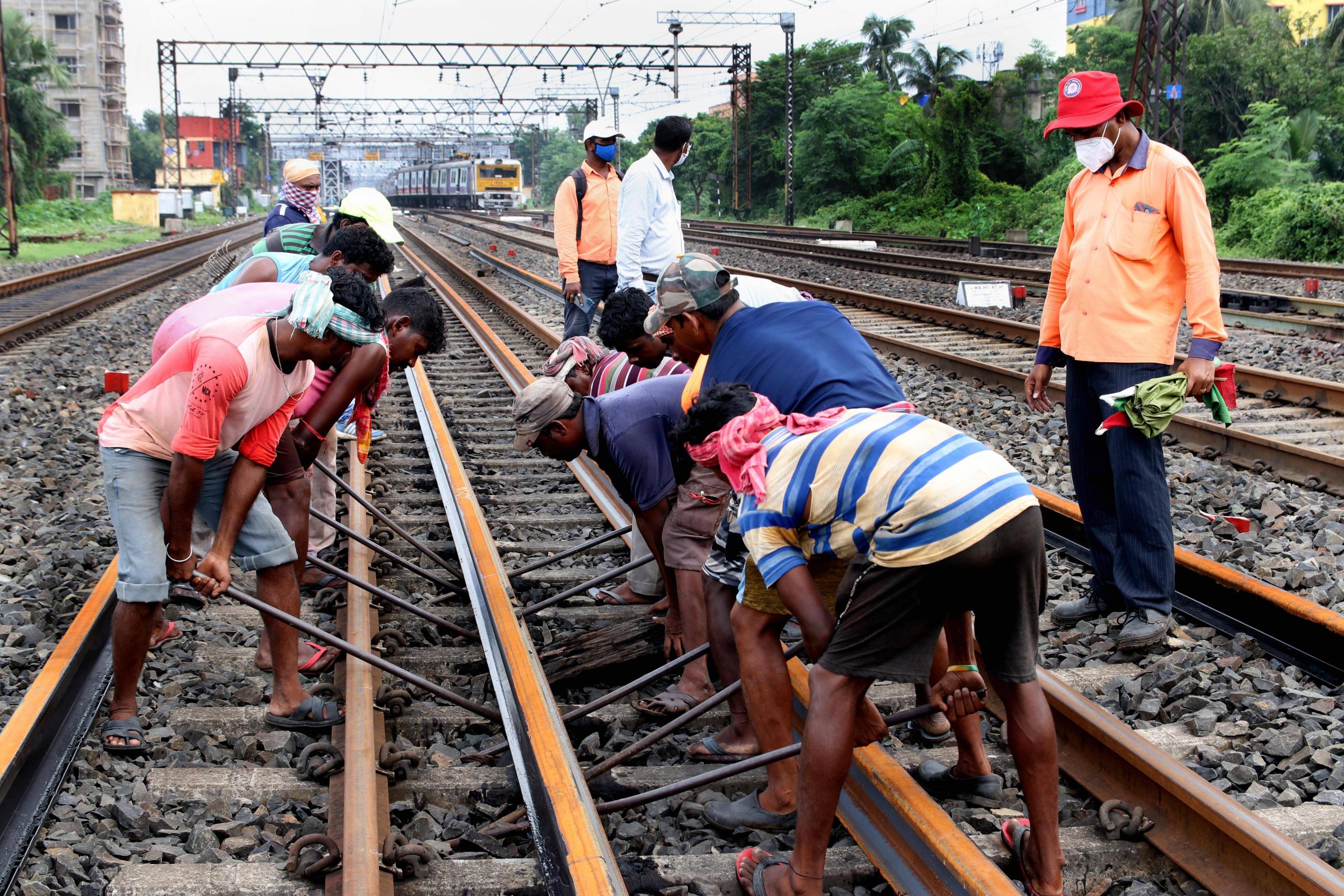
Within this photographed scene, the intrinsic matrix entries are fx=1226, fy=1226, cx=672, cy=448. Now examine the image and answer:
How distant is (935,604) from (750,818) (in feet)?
3.24

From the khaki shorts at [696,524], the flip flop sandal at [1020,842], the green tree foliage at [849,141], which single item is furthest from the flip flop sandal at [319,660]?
the green tree foliage at [849,141]

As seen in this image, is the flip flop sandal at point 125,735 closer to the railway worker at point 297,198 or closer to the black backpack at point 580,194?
the railway worker at point 297,198

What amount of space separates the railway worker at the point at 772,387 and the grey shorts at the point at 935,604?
436 mm

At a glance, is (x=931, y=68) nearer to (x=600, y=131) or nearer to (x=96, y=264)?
(x=96, y=264)

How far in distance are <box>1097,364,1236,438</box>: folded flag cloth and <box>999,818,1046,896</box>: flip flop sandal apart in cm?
176

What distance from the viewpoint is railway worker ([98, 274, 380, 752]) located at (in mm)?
3736

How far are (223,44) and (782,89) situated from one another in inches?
851

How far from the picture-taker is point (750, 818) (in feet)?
11.2

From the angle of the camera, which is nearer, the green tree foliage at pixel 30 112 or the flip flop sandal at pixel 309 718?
the flip flop sandal at pixel 309 718

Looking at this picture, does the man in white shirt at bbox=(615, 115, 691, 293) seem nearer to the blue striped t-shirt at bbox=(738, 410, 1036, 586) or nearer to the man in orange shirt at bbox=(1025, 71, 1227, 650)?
the man in orange shirt at bbox=(1025, 71, 1227, 650)

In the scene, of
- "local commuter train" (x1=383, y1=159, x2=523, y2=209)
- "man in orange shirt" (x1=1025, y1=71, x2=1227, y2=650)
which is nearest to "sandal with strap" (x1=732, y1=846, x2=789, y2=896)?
"man in orange shirt" (x1=1025, y1=71, x2=1227, y2=650)

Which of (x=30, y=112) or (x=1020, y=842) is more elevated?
(x=30, y=112)

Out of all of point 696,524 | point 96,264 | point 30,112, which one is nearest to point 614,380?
point 696,524

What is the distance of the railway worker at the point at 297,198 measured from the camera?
22.7 ft
